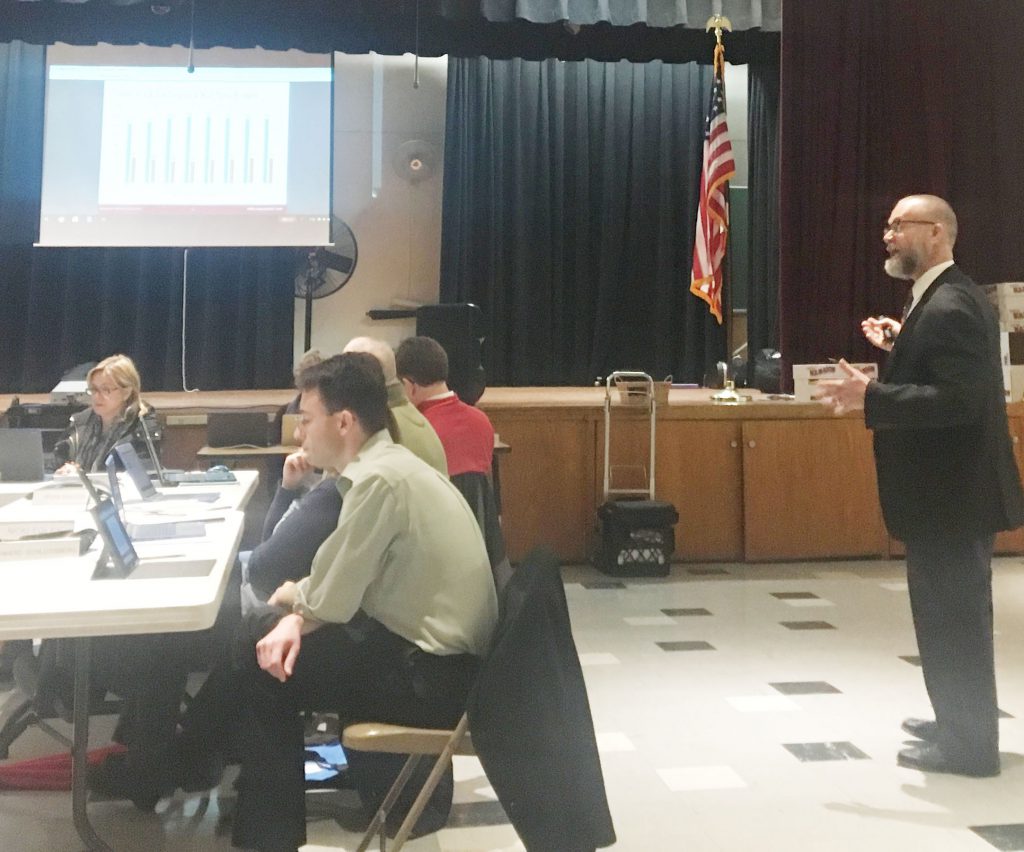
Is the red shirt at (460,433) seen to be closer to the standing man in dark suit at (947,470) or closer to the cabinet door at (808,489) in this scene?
the standing man in dark suit at (947,470)

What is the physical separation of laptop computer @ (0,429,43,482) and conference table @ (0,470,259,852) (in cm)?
83

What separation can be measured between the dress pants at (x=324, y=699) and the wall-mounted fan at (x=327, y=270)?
18.3 ft

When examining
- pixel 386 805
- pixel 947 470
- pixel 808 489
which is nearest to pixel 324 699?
pixel 386 805

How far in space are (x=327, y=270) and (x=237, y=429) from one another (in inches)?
101

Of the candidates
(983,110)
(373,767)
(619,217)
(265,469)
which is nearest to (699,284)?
(619,217)

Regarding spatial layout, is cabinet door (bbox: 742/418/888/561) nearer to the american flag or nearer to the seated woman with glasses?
the american flag

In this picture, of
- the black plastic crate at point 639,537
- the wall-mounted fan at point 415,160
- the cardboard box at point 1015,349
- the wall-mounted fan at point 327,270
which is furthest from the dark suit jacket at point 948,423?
the wall-mounted fan at point 415,160

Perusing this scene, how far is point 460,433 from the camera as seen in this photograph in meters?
3.62

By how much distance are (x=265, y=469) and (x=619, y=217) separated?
3723mm

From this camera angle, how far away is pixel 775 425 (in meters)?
5.68

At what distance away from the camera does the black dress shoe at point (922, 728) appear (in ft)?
9.55

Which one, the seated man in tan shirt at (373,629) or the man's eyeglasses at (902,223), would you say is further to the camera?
the man's eyeglasses at (902,223)

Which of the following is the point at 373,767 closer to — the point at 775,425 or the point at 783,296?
the point at 775,425

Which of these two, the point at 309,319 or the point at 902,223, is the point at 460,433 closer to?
the point at 902,223
